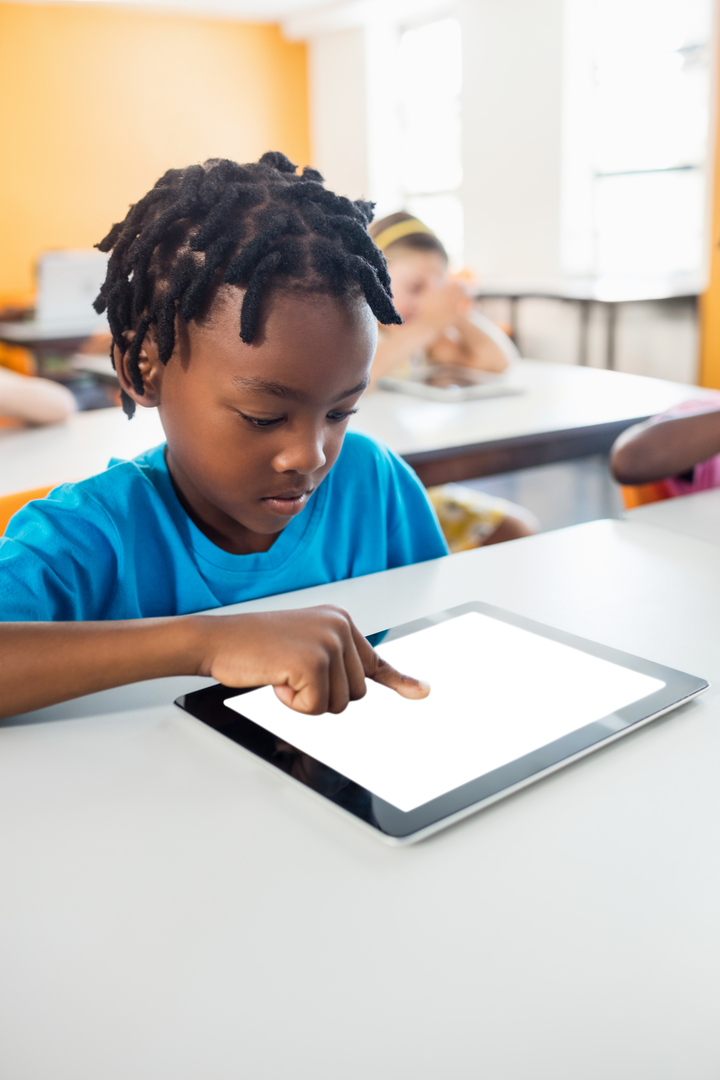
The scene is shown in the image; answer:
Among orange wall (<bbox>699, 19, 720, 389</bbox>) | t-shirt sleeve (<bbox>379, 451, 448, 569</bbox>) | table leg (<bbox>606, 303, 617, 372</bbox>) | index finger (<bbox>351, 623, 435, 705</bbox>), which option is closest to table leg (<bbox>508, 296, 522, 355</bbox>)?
table leg (<bbox>606, 303, 617, 372</bbox>)

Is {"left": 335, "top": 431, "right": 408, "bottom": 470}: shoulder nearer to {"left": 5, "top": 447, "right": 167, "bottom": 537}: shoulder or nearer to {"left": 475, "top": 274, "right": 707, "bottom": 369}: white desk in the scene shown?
{"left": 5, "top": 447, "right": 167, "bottom": 537}: shoulder

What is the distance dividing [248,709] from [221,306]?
12.2 inches

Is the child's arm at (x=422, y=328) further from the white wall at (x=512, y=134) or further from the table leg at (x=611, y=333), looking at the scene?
the white wall at (x=512, y=134)

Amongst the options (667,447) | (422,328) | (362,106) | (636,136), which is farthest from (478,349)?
(362,106)

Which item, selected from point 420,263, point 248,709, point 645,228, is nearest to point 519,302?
point 645,228

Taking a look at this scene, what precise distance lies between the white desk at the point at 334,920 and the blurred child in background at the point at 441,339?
134cm

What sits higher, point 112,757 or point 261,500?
point 261,500

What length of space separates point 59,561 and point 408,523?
1.48ft

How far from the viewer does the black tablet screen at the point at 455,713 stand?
576mm

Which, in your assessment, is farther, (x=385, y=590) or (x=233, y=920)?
(x=385, y=590)

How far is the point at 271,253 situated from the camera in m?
0.72

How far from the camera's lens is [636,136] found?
15.8 feet

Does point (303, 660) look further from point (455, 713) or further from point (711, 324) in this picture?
point (711, 324)

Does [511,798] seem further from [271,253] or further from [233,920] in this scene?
[271,253]
